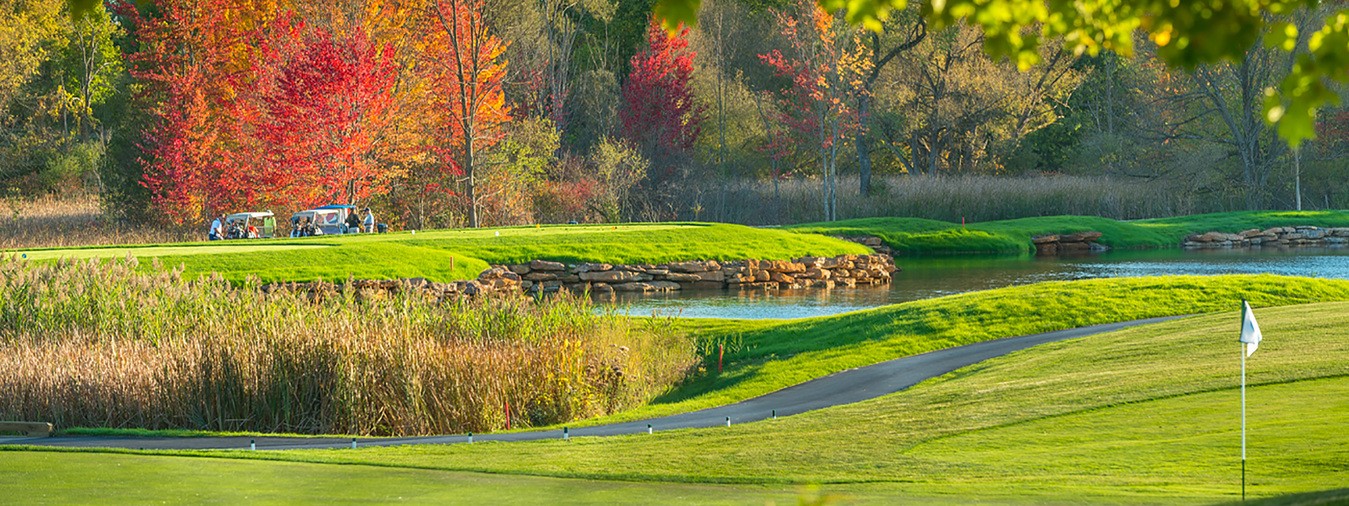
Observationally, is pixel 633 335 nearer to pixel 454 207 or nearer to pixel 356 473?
pixel 356 473

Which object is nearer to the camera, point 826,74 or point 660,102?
point 826,74

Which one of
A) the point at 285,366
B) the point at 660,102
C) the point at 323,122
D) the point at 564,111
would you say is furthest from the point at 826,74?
the point at 285,366

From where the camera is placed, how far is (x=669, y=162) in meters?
57.1

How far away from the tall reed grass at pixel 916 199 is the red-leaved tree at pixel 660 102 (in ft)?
14.5

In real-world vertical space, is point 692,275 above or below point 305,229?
below

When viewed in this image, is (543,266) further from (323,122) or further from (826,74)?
(826,74)

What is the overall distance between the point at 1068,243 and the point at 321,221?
2472cm

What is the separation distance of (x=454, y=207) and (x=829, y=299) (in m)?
15.5

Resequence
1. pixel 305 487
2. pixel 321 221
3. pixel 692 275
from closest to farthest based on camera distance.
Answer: pixel 305 487
pixel 692 275
pixel 321 221

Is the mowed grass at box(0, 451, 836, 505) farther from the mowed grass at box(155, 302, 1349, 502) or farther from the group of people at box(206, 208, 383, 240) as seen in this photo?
the group of people at box(206, 208, 383, 240)

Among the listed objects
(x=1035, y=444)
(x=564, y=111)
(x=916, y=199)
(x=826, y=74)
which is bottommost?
(x=1035, y=444)

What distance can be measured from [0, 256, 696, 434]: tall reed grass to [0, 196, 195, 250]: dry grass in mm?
19645

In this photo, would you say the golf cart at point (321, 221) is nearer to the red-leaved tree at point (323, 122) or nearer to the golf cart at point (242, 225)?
the golf cart at point (242, 225)

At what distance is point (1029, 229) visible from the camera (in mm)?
47750
